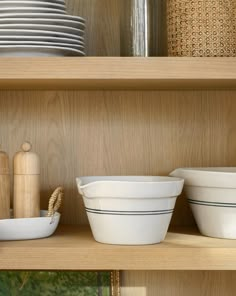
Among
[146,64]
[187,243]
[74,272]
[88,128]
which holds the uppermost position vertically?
[146,64]

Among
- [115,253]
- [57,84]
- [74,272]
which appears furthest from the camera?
[74,272]

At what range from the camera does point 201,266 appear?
0.94 m

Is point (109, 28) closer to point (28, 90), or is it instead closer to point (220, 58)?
point (28, 90)

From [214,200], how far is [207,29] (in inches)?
11.7

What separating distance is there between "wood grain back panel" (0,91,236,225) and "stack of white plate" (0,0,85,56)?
0.69ft

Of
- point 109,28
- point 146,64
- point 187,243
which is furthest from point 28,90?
point 187,243

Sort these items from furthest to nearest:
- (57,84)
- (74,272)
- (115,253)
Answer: (74,272), (57,84), (115,253)

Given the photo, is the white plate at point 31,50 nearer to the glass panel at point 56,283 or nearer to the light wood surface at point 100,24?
the light wood surface at point 100,24

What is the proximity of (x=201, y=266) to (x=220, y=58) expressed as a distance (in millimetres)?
346

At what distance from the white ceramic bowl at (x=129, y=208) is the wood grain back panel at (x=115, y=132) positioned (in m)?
0.24

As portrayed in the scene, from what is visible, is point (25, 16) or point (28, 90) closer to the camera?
point (25, 16)

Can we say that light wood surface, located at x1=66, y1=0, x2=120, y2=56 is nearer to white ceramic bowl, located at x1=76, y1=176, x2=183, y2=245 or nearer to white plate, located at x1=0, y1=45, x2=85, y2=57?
white plate, located at x1=0, y1=45, x2=85, y2=57

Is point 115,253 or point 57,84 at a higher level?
point 57,84

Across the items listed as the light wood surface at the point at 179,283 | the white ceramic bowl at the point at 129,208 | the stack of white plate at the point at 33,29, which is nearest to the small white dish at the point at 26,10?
the stack of white plate at the point at 33,29
